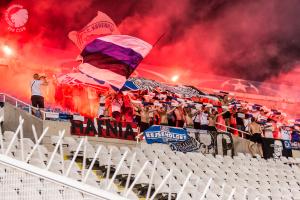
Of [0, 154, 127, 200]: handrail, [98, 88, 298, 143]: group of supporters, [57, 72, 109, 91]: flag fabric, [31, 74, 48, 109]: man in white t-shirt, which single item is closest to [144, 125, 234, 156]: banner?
[98, 88, 298, 143]: group of supporters

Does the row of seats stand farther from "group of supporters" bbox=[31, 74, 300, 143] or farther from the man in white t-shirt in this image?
the man in white t-shirt

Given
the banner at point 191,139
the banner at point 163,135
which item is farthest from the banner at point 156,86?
the banner at point 163,135

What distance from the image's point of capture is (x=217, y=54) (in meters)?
17.1

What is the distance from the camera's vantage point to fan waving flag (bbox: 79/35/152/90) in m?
14.1

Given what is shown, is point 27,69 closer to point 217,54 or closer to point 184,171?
point 184,171

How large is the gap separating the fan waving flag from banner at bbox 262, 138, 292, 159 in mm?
4056

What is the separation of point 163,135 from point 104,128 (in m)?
1.42

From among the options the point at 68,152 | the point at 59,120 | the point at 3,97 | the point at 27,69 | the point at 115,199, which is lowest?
the point at 115,199

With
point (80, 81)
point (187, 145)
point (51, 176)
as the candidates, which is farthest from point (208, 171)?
point (51, 176)

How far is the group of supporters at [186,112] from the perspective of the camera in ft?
42.6

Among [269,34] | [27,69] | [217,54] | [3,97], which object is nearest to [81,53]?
[27,69]

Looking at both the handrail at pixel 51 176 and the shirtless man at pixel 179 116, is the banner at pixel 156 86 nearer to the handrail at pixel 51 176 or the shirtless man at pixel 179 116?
the shirtless man at pixel 179 116

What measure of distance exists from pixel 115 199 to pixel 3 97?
7339 millimetres

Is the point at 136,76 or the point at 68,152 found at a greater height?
the point at 136,76
